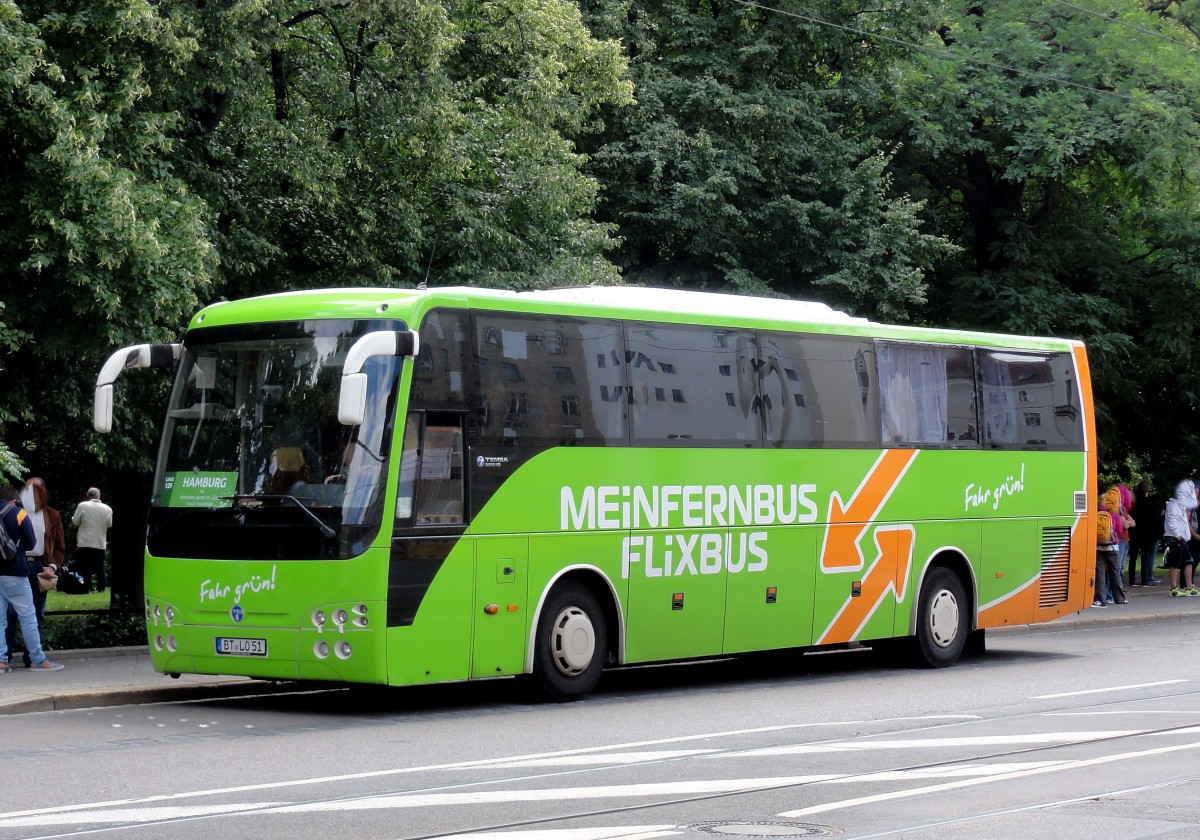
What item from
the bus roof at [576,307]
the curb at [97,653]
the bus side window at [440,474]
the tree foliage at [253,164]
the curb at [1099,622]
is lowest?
the curb at [1099,622]

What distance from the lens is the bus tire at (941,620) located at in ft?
58.5

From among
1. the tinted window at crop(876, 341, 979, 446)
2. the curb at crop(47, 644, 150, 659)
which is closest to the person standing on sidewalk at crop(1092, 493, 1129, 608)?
the tinted window at crop(876, 341, 979, 446)

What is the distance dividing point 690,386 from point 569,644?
267 cm

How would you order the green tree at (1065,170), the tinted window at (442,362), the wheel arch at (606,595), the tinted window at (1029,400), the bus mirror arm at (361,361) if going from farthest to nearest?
the green tree at (1065,170) < the tinted window at (1029,400) < the wheel arch at (606,595) < the tinted window at (442,362) < the bus mirror arm at (361,361)

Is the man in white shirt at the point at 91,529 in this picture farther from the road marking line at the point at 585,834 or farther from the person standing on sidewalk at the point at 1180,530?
the road marking line at the point at 585,834

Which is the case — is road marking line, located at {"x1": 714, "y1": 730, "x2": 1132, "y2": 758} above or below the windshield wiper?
below

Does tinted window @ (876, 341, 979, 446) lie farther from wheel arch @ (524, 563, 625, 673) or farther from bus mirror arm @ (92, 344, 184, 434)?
bus mirror arm @ (92, 344, 184, 434)

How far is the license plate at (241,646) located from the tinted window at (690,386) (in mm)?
3739

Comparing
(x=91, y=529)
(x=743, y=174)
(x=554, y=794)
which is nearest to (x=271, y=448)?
(x=554, y=794)

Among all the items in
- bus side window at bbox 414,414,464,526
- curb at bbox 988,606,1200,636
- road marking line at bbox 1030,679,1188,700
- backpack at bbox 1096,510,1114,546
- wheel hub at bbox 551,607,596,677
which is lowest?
curb at bbox 988,606,1200,636

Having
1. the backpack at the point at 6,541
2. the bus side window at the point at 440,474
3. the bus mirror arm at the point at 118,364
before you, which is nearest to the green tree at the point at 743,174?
the backpack at the point at 6,541

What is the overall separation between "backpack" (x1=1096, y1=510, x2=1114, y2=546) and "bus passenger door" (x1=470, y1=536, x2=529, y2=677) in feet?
49.5

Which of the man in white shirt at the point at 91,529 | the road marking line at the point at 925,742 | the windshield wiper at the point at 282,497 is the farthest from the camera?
the man in white shirt at the point at 91,529

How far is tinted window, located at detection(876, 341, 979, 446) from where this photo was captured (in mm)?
17344
